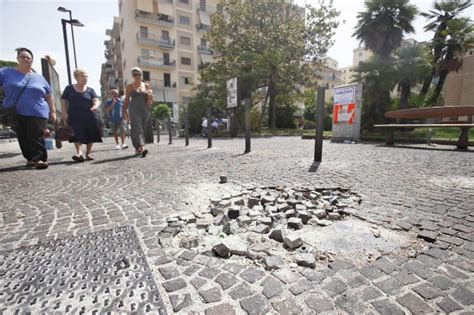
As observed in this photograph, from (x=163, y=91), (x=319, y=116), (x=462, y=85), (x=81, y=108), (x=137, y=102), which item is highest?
(x=163, y=91)

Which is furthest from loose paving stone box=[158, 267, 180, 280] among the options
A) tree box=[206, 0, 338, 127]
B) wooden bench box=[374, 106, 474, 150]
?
tree box=[206, 0, 338, 127]

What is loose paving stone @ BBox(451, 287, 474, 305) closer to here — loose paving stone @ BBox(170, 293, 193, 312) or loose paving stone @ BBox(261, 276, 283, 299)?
loose paving stone @ BBox(261, 276, 283, 299)

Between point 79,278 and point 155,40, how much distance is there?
4298 cm

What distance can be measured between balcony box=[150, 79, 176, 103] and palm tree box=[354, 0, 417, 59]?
28113mm

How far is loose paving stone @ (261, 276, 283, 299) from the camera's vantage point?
1198 mm

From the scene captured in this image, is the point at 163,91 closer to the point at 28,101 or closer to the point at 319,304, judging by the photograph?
the point at 28,101

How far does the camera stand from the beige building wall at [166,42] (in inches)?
1442

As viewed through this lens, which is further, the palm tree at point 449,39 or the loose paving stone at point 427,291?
the palm tree at point 449,39

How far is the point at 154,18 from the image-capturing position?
126ft

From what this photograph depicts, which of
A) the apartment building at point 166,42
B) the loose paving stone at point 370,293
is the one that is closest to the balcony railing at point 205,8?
the apartment building at point 166,42

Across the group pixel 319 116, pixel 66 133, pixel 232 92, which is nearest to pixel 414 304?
pixel 319 116

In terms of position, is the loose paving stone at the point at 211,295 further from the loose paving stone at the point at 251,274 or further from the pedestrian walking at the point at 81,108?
the pedestrian walking at the point at 81,108

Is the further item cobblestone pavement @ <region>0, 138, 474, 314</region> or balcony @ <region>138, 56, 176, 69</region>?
balcony @ <region>138, 56, 176, 69</region>

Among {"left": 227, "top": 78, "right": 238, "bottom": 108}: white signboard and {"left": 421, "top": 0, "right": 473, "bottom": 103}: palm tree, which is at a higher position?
{"left": 421, "top": 0, "right": 473, "bottom": 103}: palm tree
